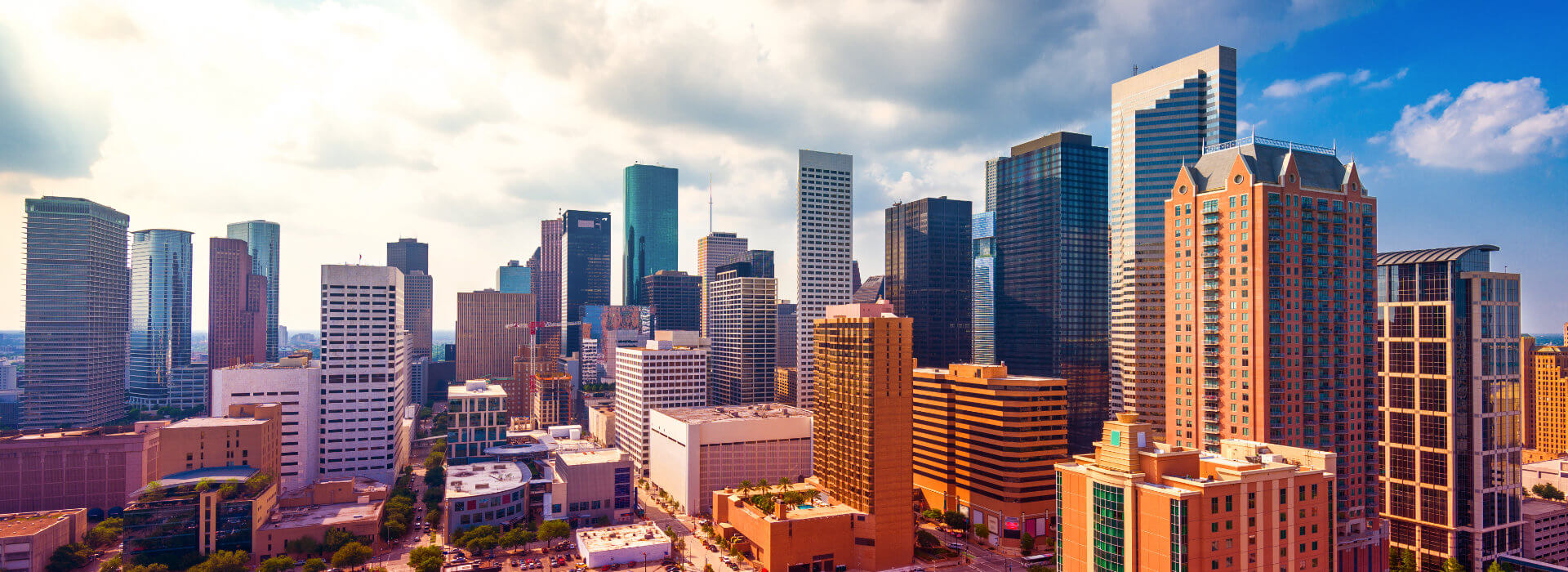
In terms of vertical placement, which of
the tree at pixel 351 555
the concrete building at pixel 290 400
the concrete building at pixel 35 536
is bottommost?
the tree at pixel 351 555

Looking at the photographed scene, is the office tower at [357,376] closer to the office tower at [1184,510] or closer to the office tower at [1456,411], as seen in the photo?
the office tower at [1184,510]

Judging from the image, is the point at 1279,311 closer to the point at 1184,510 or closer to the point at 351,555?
the point at 1184,510

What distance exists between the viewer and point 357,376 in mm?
183500

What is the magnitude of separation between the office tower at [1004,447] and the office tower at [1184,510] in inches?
2436

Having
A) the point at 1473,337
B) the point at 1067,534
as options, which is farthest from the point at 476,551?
the point at 1473,337

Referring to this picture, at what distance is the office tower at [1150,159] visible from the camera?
6954 inches

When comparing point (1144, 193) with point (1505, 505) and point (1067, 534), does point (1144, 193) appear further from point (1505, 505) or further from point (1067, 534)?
point (1067, 534)

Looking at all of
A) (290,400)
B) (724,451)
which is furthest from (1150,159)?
(290,400)

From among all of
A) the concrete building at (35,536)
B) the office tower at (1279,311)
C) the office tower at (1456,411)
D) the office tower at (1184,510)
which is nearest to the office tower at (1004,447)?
the office tower at (1279,311)

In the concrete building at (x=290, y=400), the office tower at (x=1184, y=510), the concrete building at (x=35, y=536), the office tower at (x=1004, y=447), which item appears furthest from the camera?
the concrete building at (x=290, y=400)

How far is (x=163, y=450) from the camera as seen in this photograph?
14725 cm

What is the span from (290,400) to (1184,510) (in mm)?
187793

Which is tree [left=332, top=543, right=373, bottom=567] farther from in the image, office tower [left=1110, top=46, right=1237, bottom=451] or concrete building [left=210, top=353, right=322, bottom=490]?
office tower [left=1110, top=46, right=1237, bottom=451]

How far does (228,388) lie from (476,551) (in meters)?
85.9
